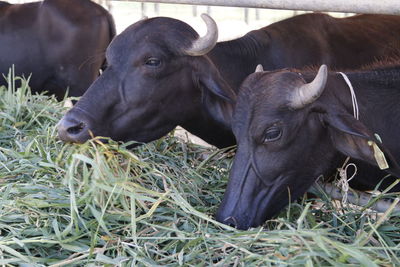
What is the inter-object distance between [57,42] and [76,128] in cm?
433

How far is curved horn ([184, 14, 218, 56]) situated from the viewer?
414 cm

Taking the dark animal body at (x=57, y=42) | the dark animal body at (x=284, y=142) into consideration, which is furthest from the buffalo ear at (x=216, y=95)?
the dark animal body at (x=57, y=42)

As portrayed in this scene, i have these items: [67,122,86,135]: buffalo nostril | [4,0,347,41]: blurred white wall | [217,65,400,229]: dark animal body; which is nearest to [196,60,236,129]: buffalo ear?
[217,65,400,229]: dark animal body

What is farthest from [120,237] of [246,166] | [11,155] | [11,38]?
[11,38]

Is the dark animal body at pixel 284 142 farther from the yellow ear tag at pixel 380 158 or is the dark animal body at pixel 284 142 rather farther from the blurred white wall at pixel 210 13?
the blurred white wall at pixel 210 13

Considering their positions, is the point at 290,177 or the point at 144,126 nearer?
the point at 290,177

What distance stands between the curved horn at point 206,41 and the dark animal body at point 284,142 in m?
0.75

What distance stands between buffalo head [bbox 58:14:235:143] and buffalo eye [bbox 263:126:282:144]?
90 centimetres

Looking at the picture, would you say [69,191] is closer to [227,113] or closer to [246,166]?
[246,166]

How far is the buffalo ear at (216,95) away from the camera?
4238 millimetres

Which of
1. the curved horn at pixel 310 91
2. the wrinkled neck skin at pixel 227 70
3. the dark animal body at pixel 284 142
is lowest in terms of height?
the wrinkled neck skin at pixel 227 70

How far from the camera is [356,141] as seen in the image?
3299 millimetres

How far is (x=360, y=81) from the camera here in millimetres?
3805

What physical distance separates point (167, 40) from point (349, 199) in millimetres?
1587
